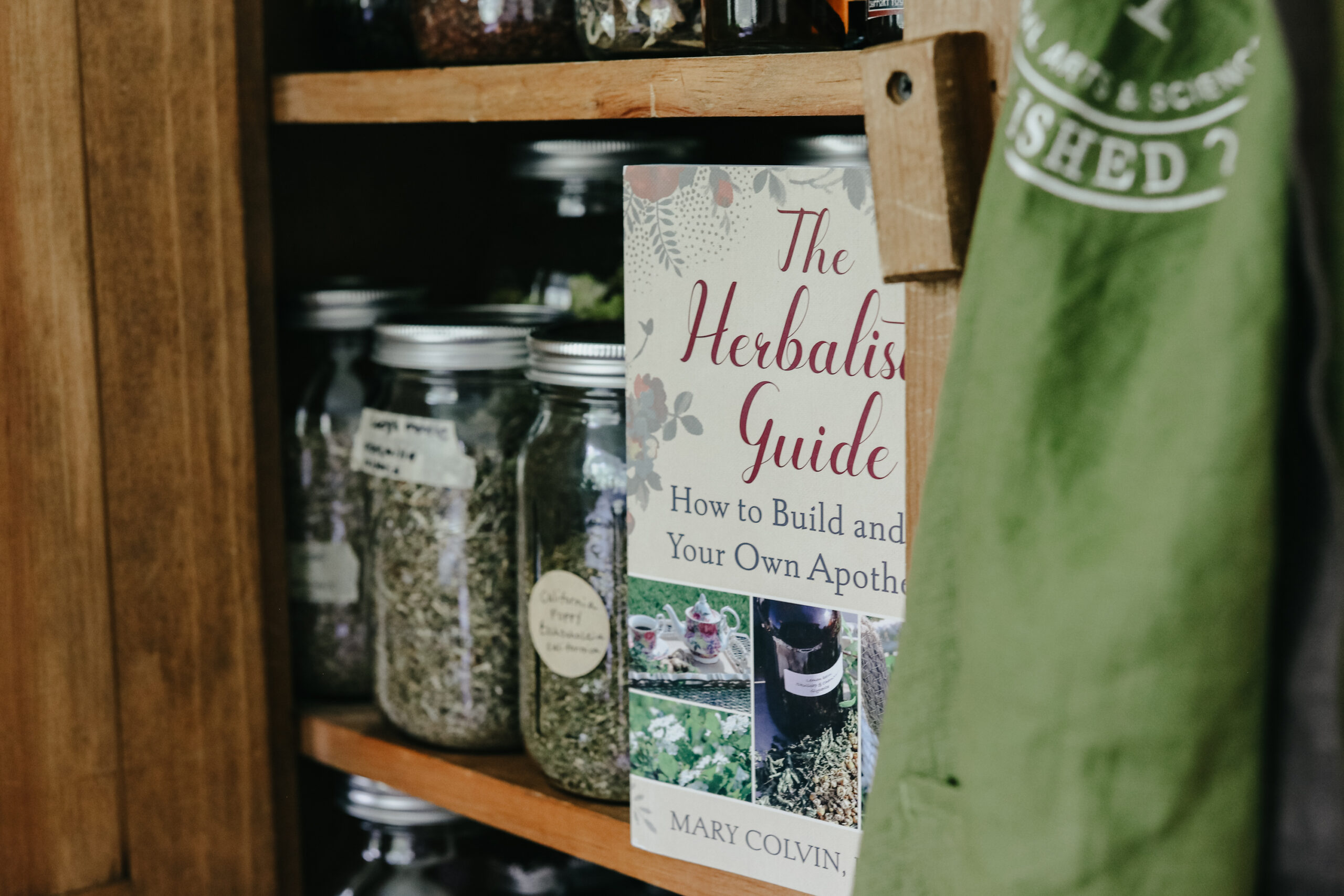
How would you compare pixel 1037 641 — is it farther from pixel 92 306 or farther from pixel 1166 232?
pixel 92 306

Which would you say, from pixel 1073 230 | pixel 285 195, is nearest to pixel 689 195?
pixel 1073 230

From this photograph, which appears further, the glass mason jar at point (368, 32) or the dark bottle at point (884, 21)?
the glass mason jar at point (368, 32)

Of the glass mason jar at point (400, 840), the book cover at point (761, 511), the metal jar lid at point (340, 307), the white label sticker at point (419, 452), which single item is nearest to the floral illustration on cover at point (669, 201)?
the book cover at point (761, 511)

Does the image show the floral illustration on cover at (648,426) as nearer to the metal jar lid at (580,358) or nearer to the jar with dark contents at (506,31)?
the metal jar lid at (580,358)

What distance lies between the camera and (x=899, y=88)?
516mm

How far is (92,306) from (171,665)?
9.4 inches

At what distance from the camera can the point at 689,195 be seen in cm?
66

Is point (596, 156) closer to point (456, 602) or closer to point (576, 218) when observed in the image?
point (576, 218)

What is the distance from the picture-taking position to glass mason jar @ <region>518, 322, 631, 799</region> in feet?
2.49

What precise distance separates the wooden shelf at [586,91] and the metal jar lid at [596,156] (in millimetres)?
146

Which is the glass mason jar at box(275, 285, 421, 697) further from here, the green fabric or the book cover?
the green fabric

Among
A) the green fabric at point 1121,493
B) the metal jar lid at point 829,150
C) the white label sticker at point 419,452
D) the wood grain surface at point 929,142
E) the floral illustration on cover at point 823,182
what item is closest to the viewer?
the green fabric at point 1121,493

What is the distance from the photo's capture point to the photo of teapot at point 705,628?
69 cm

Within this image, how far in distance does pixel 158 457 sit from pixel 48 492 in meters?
0.07
